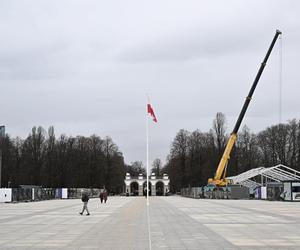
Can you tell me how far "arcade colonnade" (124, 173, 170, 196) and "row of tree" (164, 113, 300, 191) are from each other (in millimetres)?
9390

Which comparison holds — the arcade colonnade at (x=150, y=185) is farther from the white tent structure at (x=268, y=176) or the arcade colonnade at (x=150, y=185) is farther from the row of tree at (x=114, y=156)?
the white tent structure at (x=268, y=176)

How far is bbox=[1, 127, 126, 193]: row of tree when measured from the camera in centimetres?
11356

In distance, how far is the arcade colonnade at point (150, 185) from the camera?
148m

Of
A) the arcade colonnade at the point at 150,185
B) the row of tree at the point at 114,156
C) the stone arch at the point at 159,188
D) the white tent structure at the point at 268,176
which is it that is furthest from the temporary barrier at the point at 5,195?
the stone arch at the point at 159,188

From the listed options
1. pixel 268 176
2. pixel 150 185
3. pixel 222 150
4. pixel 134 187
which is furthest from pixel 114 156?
pixel 268 176

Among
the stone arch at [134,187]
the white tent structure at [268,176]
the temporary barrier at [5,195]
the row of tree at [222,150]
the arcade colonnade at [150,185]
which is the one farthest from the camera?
the stone arch at [134,187]

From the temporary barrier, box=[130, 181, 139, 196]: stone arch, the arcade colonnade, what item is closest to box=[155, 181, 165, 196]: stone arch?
the arcade colonnade

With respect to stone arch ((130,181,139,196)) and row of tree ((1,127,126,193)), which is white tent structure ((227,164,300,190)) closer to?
row of tree ((1,127,126,193))

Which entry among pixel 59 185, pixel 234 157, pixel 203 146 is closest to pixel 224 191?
pixel 234 157

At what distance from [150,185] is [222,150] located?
148ft

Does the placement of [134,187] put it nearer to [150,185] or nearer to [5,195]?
[150,185]

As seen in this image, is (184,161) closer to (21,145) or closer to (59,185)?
(59,185)

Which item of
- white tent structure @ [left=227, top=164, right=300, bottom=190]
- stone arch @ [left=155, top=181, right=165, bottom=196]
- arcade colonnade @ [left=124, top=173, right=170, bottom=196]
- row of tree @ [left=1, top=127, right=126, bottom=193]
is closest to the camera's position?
white tent structure @ [left=227, top=164, right=300, bottom=190]

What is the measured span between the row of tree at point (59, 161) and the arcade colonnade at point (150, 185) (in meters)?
15.1
